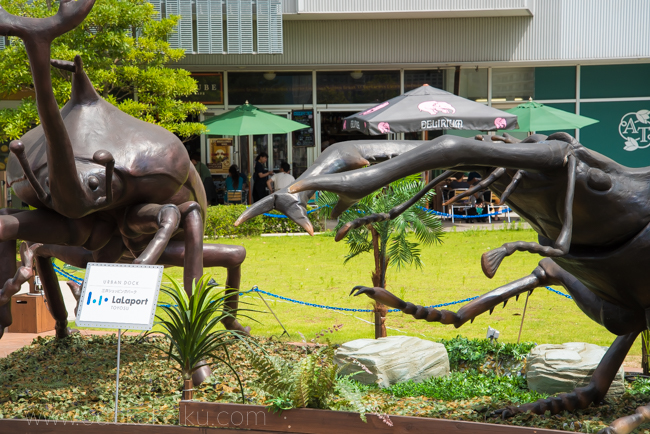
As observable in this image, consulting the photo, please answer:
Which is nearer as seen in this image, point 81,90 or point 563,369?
point 563,369

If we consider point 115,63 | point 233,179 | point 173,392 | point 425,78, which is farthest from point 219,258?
point 425,78

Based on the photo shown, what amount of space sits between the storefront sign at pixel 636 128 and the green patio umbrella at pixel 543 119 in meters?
4.22

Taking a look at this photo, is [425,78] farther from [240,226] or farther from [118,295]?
[118,295]

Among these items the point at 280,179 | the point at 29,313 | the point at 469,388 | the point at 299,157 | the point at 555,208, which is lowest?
the point at 29,313

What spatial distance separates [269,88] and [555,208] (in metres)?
17.2

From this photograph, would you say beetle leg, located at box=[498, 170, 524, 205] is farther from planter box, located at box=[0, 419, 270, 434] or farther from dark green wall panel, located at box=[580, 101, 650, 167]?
dark green wall panel, located at box=[580, 101, 650, 167]

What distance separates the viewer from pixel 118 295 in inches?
161

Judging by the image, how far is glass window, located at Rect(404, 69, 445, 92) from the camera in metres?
19.9

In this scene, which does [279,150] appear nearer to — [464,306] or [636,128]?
[636,128]

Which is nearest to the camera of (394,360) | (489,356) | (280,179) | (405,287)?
(394,360)

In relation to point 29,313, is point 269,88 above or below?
above

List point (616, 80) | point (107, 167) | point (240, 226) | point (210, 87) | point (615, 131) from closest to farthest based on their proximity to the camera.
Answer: point (107, 167) → point (240, 226) → point (210, 87) → point (616, 80) → point (615, 131)

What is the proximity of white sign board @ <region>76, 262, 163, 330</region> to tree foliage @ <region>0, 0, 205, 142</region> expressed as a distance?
32.0ft

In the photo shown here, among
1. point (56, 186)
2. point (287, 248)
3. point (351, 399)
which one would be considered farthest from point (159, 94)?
point (351, 399)
